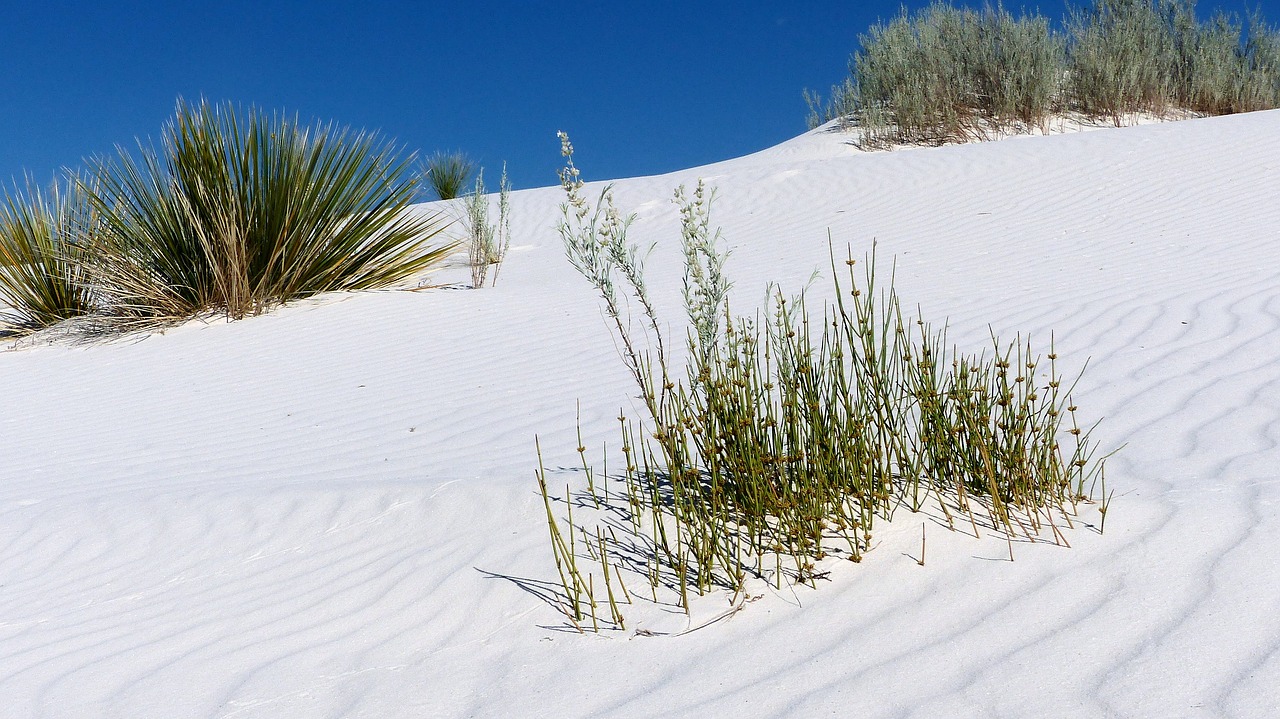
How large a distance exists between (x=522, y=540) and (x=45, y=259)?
663cm

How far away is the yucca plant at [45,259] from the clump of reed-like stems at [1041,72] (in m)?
10.5

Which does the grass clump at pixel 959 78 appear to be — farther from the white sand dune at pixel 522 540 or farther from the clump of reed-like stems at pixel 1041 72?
the white sand dune at pixel 522 540

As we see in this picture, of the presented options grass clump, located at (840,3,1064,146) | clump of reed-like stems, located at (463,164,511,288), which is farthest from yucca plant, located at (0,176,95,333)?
grass clump, located at (840,3,1064,146)

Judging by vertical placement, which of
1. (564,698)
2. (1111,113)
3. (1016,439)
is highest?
(1111,113)

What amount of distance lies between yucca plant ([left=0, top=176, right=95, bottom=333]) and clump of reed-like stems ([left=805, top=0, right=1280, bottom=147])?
34.5 ft

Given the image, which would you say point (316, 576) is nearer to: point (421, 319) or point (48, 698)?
point (48, 698)

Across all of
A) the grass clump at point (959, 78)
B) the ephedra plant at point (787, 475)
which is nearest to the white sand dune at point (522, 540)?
the ephedra plant at point (787, 475)

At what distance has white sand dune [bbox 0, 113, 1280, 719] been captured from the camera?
5.45ft

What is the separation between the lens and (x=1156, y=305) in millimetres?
4430

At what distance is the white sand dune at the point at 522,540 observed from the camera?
166 centimetres

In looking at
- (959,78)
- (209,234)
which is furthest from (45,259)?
(959,78)

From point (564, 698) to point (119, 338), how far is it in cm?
646

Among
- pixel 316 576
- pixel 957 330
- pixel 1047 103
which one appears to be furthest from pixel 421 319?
pixel 1047 103

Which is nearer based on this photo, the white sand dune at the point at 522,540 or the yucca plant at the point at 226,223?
the white sand dune at the point at 522,540
